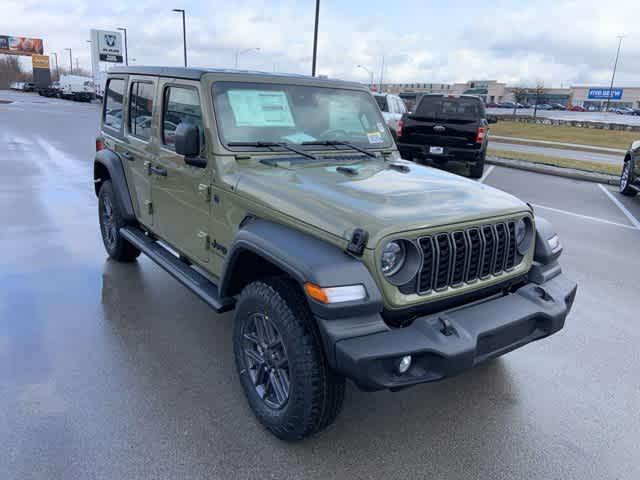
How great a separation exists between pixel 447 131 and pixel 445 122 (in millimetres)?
269

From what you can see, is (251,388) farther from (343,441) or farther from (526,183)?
(526,183)

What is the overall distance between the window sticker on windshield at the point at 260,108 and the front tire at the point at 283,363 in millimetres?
1284

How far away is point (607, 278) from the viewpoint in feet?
18.2

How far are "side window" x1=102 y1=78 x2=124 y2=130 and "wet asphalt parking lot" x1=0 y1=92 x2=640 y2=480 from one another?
4.93 ft

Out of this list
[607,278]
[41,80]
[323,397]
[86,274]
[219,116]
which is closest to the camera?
[323,397]

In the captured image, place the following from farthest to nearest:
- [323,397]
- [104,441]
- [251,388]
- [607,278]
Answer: [607,278]
[251,388]
[104,441]
[323,397]

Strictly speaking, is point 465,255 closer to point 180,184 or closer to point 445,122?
point 180,184

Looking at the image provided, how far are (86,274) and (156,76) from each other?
2162mm

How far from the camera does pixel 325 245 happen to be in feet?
8.55

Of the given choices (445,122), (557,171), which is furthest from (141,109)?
(557,171)

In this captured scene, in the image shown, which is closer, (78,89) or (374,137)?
(374,137)

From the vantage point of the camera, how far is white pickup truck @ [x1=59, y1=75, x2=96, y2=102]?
174 feet

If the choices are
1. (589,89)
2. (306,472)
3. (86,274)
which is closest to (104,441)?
(306,472)

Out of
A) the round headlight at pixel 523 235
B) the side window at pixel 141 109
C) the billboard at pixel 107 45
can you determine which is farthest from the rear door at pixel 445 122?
the billboard at pixel 107 45
